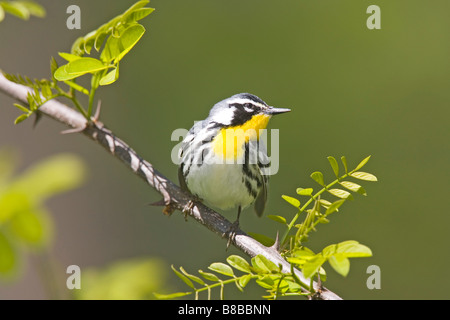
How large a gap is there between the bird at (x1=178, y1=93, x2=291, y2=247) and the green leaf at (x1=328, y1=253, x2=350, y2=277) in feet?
5.61

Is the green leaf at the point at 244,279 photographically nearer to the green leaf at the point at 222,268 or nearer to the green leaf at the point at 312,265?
the green leaf at the point at 222,268

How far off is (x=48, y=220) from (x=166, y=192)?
4.23 ft

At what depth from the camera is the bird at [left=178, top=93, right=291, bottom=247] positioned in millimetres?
2990

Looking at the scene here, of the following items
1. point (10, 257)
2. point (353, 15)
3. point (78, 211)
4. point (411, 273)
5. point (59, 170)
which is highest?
point (353, 15)

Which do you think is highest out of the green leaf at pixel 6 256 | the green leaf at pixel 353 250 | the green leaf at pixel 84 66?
the green leaf at pixel 84 66

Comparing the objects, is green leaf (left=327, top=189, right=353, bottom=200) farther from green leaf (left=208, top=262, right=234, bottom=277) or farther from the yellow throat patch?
the yellow throat patch

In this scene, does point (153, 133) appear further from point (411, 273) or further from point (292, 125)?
point (411, 273)

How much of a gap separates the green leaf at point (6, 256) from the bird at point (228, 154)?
2.10 m

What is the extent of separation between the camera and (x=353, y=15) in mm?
5441

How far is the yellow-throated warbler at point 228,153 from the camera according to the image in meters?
2.99

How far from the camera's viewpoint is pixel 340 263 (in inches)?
50.1

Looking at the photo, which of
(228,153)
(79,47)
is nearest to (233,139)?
(228,153)

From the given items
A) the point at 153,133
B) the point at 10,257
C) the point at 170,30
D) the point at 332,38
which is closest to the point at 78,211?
the point at 153,133

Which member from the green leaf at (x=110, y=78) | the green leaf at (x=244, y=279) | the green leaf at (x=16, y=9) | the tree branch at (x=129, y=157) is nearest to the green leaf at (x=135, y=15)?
the green leaf at (x=110, y=78)
